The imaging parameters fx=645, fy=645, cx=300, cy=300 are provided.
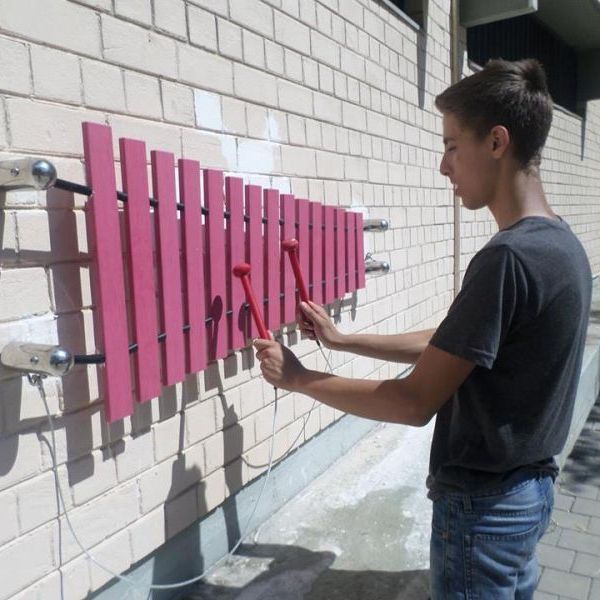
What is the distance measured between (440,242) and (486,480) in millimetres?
3973

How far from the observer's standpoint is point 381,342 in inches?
85.7

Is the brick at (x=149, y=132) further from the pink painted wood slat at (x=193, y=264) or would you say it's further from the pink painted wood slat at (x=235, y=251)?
the pink painted wood slat at (x=235, y=251)

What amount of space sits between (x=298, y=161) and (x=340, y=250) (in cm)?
60

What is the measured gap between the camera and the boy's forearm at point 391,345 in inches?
84.6

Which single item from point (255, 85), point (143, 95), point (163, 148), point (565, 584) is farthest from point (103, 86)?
point (565, 584)

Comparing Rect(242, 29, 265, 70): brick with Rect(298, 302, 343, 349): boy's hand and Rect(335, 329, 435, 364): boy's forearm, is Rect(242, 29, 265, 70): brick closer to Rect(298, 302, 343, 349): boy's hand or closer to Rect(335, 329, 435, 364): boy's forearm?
Rect(298, 302, 343, 349): boy's hand

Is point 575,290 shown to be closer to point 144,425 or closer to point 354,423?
point 144,425

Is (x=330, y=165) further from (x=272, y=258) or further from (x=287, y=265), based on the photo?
(x=272, y=258)

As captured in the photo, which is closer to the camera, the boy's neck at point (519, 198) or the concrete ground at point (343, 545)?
the boy's neck at point (519, 198)

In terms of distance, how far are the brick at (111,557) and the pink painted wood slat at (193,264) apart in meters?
0.62

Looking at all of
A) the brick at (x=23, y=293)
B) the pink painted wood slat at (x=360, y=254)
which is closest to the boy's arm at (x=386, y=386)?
the brick at (x=23, y=293)

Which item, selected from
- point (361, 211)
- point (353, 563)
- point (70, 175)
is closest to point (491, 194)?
point (70, 175)

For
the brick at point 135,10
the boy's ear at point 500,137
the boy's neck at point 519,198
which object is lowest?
the boy's neck at point 519,198

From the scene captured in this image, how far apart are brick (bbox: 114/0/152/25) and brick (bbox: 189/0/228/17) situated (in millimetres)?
290
